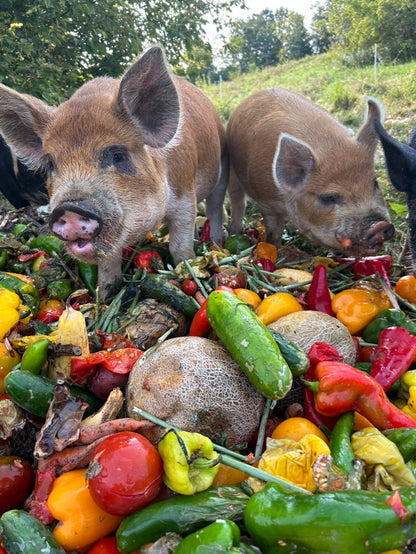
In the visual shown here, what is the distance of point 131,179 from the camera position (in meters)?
2.79

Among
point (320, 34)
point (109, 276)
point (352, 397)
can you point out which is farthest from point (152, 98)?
point (320, 34)

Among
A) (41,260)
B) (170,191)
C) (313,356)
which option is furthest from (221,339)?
(41,260)

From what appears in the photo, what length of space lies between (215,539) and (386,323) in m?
1.65

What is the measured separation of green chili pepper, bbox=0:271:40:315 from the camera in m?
2.73

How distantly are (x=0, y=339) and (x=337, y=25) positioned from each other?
42931 millimetres

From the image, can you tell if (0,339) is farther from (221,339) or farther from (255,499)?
(255,499)

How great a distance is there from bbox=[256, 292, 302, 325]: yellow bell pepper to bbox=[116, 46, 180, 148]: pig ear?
1.25 meters

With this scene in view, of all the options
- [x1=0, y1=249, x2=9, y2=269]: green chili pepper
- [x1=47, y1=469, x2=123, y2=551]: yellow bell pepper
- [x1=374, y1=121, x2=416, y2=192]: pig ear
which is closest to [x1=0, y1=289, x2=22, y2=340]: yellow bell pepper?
[x1=0, y1=249, x2=9, y2=269]: green chili pepper

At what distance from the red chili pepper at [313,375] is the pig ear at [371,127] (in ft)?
7.96

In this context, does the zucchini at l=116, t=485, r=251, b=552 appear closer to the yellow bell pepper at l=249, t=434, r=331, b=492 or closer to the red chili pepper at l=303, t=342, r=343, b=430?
the yellow bell pepper at l=249, t=434, r=331, b=492

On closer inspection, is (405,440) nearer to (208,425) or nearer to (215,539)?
(208,425)

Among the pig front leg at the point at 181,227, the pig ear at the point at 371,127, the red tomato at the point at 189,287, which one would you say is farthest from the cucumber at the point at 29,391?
the pig ear at the point at 371,127

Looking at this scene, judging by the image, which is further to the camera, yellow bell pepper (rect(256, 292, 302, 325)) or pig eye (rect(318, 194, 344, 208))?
pig eye (rect(318, 194, 344, 208))

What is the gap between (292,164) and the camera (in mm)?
3867
